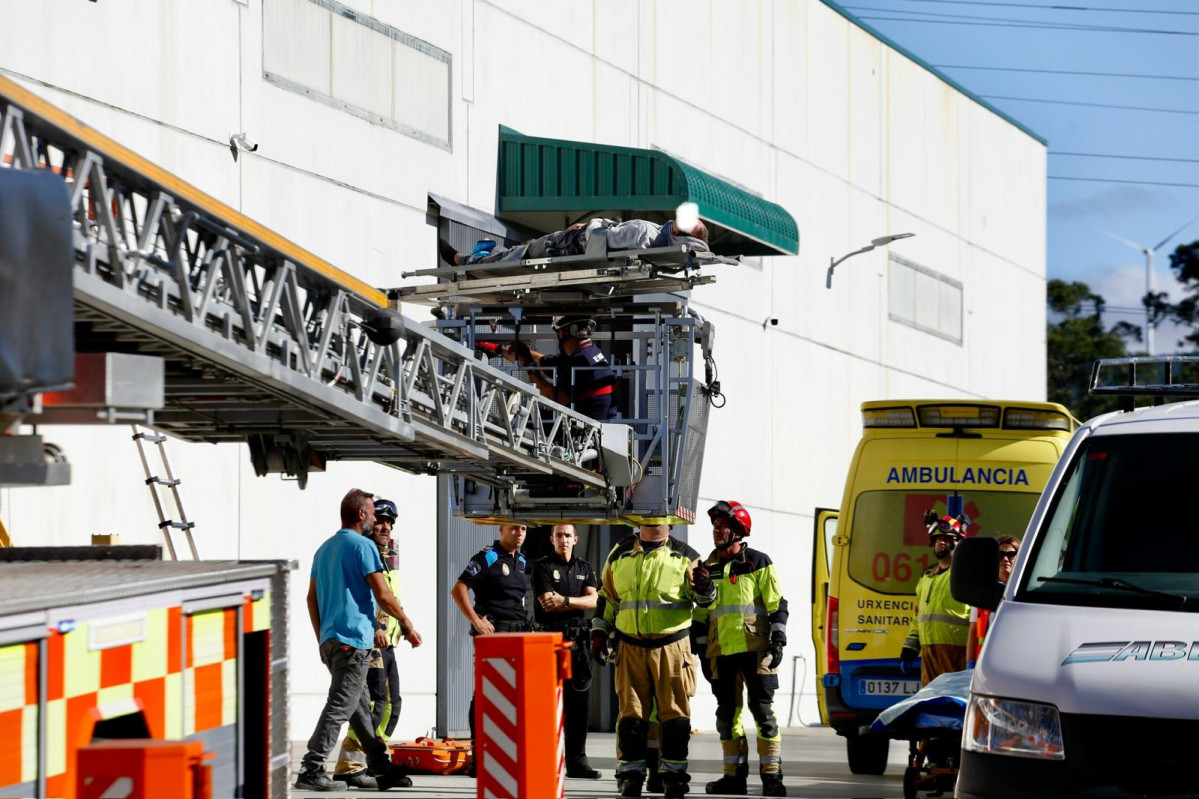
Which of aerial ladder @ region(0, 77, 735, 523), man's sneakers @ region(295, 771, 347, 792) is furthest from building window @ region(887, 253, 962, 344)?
man's sneakers @ region(295, 771, 347, 792)

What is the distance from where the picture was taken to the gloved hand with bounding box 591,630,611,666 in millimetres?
13148

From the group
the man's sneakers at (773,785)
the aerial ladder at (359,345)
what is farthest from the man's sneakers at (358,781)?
the man's sneakers at (773,785)

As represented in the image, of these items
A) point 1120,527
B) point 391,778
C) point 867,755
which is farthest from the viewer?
point 867,755

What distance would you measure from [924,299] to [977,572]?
85.3 feet

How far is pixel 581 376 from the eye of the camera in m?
13.3

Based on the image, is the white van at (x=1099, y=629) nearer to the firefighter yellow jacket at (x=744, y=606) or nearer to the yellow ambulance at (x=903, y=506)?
the firefighter yellow jacket at (x=744, y=606)

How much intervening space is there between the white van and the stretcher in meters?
3.00

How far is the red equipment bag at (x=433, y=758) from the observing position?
553 inches

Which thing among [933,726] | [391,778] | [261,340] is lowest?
[391,778]

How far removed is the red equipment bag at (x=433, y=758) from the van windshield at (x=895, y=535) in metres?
3.42

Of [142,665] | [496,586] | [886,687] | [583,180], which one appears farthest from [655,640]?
[583,180]

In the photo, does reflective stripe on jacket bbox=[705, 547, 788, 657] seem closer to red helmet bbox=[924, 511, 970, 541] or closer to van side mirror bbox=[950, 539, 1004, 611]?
red helmet bbox=[924, 511, 970, 541]

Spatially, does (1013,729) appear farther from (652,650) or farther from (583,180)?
(583,180)

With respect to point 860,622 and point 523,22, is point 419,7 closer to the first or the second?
point 523,22
